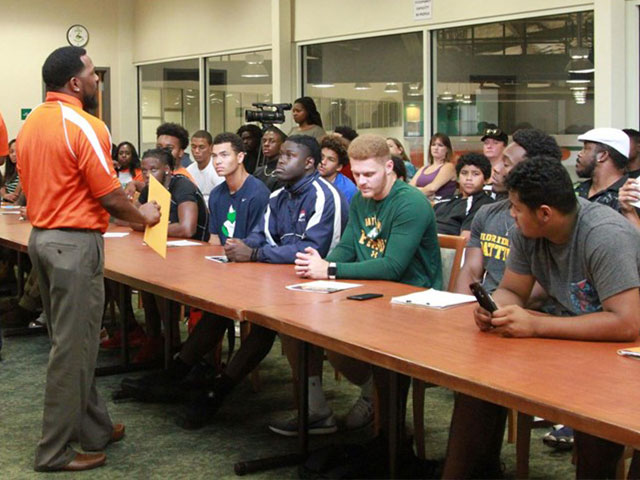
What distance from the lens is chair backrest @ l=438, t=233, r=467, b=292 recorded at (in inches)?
A: 151

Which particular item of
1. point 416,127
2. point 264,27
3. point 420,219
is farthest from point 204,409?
point 264,27

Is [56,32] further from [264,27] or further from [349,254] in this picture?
[349,254]

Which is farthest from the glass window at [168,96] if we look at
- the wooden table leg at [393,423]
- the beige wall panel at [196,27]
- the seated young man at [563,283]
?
the seated young man at [563,283]

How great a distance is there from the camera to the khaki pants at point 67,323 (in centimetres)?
324

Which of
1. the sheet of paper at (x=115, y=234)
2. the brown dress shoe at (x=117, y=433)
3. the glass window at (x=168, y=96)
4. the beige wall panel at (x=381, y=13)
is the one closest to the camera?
the brown dress shoe at (x=117, y=433)

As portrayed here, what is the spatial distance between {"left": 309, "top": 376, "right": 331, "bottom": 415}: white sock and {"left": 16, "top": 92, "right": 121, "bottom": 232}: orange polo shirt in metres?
1.22

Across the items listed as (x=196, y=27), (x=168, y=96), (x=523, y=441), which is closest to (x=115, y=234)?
(x=523, y=441)

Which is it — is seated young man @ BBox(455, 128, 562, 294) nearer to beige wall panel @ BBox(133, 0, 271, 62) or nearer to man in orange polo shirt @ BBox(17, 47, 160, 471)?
man in orange polo shirt @ BBox(17, 47, 160, 471)

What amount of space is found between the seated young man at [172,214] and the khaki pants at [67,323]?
1.68 metres

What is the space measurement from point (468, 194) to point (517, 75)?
214 centimetres

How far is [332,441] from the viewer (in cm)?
386

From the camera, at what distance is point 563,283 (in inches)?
107

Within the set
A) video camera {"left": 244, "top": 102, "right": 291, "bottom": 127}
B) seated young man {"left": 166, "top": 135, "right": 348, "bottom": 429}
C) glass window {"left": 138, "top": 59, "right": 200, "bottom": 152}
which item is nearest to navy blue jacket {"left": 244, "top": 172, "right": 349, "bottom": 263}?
seated young man {"left": 166, "top": 135, "right": 348, "bottom": 429}

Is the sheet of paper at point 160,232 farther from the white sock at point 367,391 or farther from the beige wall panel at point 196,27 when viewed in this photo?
the beige wall panel at point 196,27
